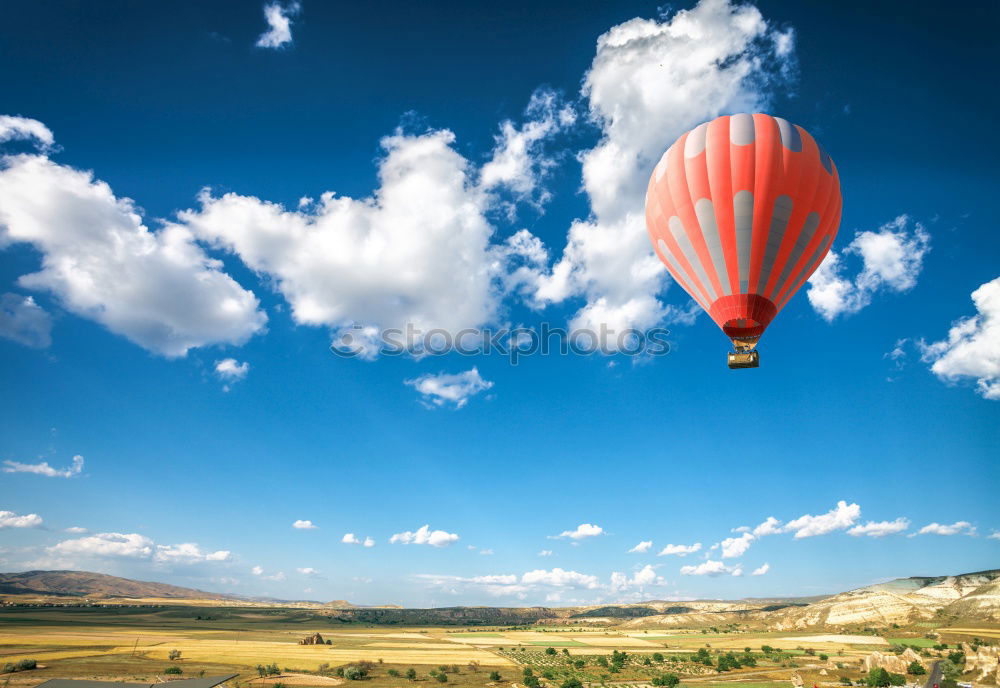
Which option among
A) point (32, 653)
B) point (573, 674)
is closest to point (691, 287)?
point (573, 674)

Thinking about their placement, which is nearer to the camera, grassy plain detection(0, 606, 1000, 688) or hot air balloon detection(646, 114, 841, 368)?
hot air balloon detection(646, 114, 841, 368)

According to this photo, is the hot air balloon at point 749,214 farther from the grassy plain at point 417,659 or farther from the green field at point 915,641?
the green field at point 915,641

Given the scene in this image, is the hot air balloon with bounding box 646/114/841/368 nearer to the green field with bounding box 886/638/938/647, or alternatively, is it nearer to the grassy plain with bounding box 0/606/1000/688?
the grassy plain with bounding box 0/606/1000/688

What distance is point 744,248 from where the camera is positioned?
29.3 metres

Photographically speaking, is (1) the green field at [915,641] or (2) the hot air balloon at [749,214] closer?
(2) the hot air balloon at [749,214]

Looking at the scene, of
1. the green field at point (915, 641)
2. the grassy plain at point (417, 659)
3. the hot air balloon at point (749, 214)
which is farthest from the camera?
the green field at point (915, 641)

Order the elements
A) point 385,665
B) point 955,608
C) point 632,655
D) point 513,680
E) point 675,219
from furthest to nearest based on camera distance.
→ point 955,608 < point 632,655 < point 385,665 < point 513,680 < point 675,219

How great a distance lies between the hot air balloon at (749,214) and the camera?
29.2m

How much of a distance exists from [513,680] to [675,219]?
43143 millimetres

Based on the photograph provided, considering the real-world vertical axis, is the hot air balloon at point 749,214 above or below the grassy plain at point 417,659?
above

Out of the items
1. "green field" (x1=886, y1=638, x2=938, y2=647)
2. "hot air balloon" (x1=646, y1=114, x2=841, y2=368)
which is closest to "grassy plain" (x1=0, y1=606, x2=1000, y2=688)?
"green field" (x1=886, y1=638, x2=938, y2=647)

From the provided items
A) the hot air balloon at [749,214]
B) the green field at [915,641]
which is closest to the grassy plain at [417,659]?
the green field at [915,641]

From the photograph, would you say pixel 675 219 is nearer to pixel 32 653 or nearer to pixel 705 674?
pixel 705 674

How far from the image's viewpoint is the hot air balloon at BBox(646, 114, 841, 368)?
29188 mm
